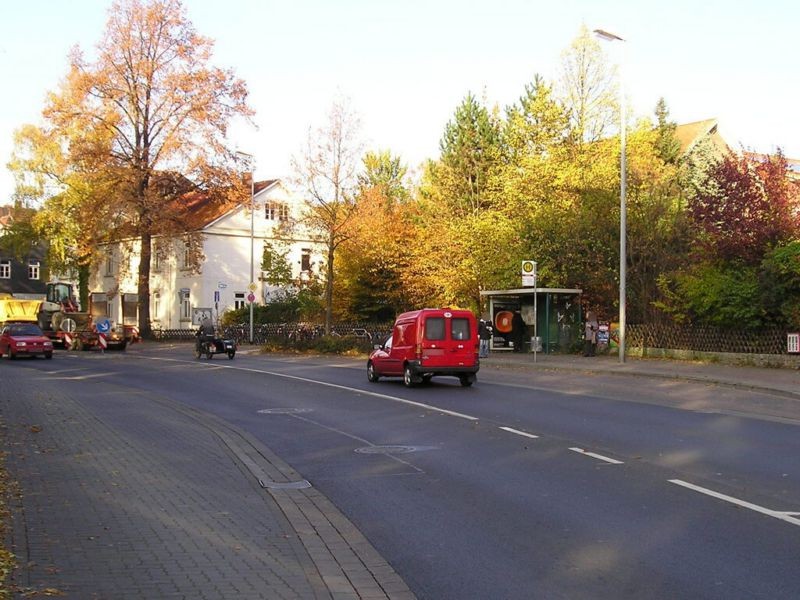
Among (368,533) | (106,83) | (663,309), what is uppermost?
(106,83)

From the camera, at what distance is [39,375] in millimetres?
27359

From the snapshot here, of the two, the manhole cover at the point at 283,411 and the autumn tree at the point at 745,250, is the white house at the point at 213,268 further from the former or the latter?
the manhole cover at the point at 283,411

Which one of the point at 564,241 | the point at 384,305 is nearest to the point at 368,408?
the point at 564,241

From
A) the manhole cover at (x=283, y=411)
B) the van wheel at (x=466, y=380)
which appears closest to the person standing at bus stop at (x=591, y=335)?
the van wheel at (x=466, y=380)

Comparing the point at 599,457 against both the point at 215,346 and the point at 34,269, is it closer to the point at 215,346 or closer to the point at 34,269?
the point at 215,346

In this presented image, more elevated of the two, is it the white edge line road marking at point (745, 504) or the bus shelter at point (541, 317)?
the bus shelter at point (541, 317)

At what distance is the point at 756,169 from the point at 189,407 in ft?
65.8

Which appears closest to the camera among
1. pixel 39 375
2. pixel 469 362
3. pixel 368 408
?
pixel 368 408

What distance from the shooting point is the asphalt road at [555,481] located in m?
6.26

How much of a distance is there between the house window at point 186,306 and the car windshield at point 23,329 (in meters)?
24.7

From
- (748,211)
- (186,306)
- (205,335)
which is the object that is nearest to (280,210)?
(205,335)

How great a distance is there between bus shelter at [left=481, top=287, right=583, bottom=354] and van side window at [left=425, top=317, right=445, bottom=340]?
11.6 meters

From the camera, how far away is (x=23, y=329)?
38906mm

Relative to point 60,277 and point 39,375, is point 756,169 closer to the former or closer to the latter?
point 39,375
